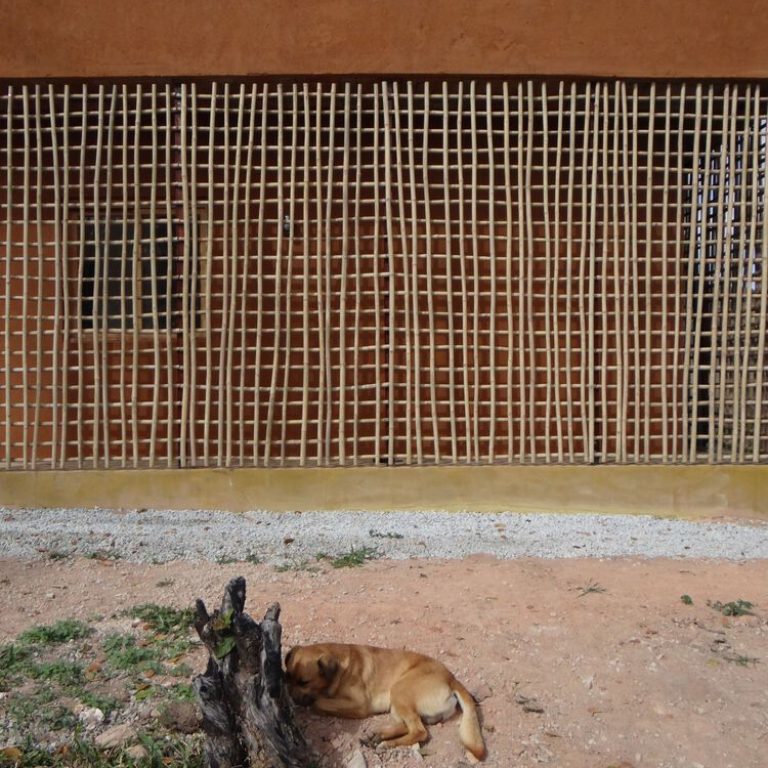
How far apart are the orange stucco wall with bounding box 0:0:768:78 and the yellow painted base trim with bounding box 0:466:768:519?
2714 millimetres

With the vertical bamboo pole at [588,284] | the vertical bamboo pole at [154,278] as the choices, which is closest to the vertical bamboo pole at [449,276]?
the vertical bamboo pole at [588,284]

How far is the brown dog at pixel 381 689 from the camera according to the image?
243 cm

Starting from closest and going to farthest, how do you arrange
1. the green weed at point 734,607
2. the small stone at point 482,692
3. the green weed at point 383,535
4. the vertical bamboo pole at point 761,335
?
the small stone at point 482,692, the green weed at point 734,607, the green weed at point 383,535, the vertical bamboo pole at point 761,335

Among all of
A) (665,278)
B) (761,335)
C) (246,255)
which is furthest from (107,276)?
(761,335)

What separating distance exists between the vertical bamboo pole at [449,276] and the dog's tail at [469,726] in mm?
2646

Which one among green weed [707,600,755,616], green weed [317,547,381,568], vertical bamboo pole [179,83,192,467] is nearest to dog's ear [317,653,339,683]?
green weed [317,547,381,568]

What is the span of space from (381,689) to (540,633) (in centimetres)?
92

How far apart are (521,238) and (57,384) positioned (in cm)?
333

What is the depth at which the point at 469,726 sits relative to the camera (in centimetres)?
239

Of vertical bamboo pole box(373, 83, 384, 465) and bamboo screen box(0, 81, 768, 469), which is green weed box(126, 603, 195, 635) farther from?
vertical bamboo pole box(373, 83, 384, 465)

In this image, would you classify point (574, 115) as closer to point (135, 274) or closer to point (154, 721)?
point (135, 274)

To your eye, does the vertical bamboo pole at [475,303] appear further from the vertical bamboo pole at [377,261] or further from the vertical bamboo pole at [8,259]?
the vertical bamboo pole at [8,259]

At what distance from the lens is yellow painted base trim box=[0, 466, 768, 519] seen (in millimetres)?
5000

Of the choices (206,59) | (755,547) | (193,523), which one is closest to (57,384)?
(193,523)
